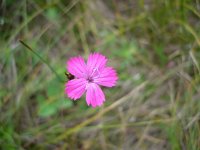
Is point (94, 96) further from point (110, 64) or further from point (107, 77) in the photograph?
point (110, 64)

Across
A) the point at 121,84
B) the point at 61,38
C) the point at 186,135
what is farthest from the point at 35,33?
the point at 186,135

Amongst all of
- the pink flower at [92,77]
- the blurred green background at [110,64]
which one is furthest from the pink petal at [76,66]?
the blurred green background at [110,64]

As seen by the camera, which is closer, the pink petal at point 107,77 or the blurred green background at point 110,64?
the pink petal at point 107,77

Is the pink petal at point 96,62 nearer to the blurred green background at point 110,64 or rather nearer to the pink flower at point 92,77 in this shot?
the pink flower at point 92,77

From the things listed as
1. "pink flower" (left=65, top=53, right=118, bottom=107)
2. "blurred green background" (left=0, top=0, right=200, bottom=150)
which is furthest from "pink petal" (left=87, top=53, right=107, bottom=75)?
"blurred green background" (left=0, top=0, right=200, bottom=150)

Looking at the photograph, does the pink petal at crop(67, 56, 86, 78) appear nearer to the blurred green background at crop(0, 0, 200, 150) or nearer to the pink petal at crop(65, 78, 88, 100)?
the pink petal at crop(65, 78, 88, 100)

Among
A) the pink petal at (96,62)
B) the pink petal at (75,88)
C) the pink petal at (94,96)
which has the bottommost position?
the pink petal at (94,96)

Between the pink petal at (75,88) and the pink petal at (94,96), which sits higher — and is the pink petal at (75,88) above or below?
above
